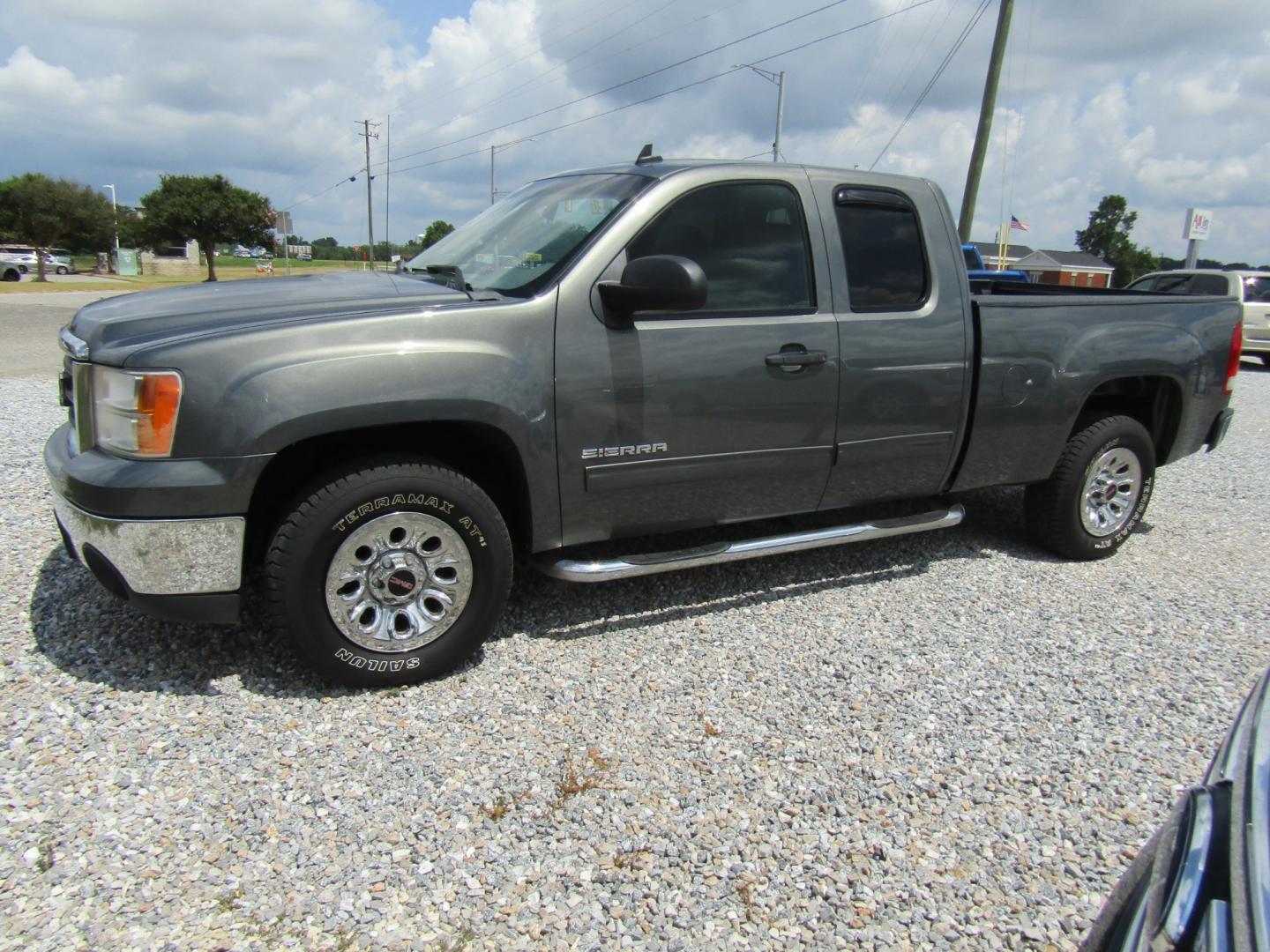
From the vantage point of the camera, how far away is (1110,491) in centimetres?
480

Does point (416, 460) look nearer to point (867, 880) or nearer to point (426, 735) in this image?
point (426, 735)

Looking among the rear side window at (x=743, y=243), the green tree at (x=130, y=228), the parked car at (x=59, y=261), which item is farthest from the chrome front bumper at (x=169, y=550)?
the green tree at (x=130, y=228)

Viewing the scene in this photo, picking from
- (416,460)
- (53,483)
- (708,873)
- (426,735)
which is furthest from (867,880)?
(53,483)

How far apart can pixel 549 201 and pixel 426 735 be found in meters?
2.33

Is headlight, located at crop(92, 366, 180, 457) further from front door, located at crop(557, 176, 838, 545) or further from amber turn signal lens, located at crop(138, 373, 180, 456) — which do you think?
front door, located at crop(557, 176, 838, 545)

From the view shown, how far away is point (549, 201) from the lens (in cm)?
387

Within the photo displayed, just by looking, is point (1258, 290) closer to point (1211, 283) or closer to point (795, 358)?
point (1211, 283)

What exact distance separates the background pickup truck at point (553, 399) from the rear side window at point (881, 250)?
0.01m

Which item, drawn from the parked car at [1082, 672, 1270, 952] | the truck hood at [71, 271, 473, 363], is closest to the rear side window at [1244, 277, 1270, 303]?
the truck hood at [71, 271, 473, 363]

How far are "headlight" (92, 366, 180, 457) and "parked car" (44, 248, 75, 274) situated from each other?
173 feet

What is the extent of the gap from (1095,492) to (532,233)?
3.35m

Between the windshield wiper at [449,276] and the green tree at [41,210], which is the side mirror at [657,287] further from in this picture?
the green tree at [41,210]

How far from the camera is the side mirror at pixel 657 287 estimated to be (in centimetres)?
305

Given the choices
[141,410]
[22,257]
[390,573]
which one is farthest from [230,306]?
[22,257]
